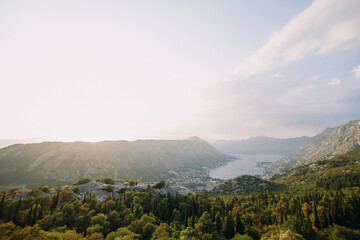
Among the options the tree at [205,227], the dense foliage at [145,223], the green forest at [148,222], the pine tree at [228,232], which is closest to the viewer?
Result: the dense foliage at [145,223]

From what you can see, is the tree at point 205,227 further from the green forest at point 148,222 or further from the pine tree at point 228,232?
the pine tree at point 228,232

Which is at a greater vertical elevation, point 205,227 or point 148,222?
point 148,222

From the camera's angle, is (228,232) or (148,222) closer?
(148,222)

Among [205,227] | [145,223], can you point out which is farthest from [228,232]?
[145,223]

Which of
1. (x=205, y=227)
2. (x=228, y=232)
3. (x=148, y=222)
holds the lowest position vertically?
(x=228, y=232)

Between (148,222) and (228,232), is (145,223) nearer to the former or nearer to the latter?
(148,222)

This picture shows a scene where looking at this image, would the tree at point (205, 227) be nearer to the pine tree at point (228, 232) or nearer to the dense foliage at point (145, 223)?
the dense foliage at point (145, 223)

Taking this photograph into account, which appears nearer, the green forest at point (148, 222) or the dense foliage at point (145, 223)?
the dense foliage at point (145, 223)

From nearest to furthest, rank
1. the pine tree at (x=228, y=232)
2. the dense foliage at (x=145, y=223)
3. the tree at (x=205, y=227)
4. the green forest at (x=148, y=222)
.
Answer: the dense foliage at (x=145, y=223) → the green forest at (x=148, y=222) → the tree at (x=205, y=227) → the pine tree at (x=228, y=232)

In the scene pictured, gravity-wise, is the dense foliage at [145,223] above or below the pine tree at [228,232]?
above

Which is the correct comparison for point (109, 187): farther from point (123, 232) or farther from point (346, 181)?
point (346, 181)

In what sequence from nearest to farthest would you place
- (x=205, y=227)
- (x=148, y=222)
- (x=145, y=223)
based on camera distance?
(x=148, y=222) → (x=145, y=223) → (x=205, y=227)

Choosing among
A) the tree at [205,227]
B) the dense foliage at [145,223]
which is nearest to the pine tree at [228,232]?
the dense foliage at [145,223]

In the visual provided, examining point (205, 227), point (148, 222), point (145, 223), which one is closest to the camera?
point (148, 222)
